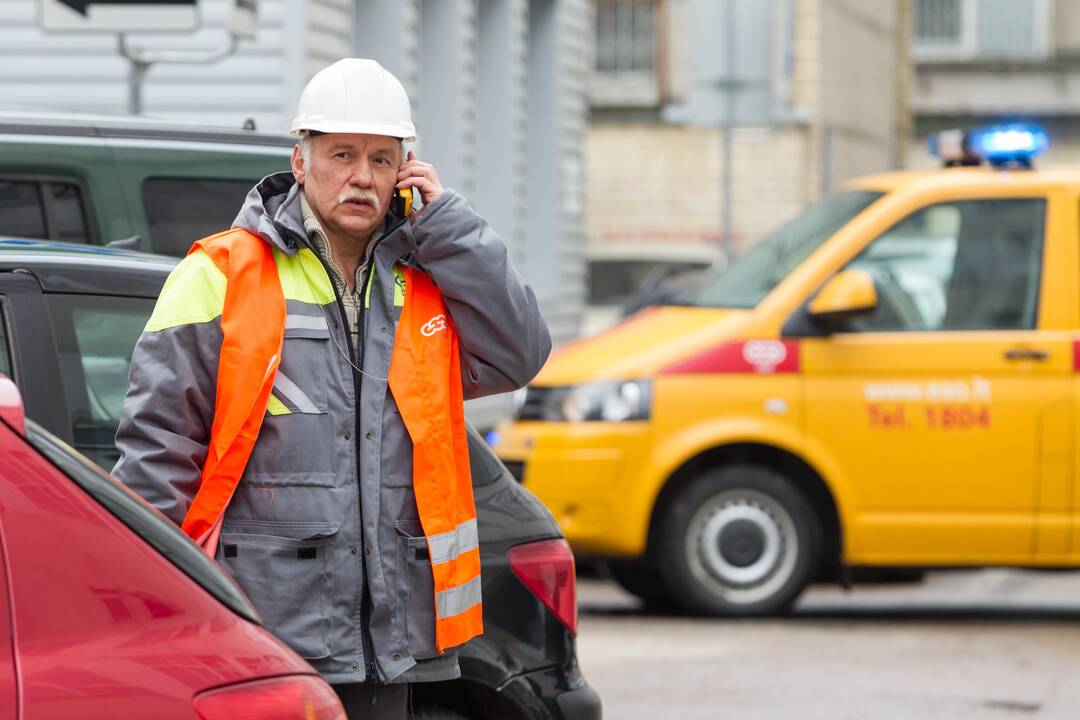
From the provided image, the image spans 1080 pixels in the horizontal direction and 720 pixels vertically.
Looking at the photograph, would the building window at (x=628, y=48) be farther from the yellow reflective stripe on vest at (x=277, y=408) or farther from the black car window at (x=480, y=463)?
the yellow reflective stripe on vest at (x=277, y=408)

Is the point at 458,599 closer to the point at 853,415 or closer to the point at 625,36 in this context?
the point at 853,415

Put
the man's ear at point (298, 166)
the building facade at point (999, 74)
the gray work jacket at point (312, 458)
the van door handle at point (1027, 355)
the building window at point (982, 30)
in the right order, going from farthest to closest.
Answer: the building window at point (982, 30) < the building facade at point (999, 74) < the van door handle at point (1027, 355) < the man's ear at point (298, 166) < the gray work jacket at point (312, 458)

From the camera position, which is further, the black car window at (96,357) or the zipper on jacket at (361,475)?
the black car window at (96,357)

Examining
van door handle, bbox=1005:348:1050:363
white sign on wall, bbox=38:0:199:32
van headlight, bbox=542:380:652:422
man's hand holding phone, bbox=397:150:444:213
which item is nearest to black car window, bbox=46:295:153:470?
man's hand holding phone, bbox=397:150:444:213

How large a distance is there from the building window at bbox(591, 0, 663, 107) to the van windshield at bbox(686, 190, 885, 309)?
2196cm

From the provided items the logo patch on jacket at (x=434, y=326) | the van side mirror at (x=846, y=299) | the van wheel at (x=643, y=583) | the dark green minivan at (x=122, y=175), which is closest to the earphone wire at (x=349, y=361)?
the logo patch on jacket at (x=434, y=326)

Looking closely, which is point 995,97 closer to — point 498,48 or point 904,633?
point 498,48

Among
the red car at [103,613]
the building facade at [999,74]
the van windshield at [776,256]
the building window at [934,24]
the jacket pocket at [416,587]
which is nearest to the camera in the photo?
the red car at [103,613]

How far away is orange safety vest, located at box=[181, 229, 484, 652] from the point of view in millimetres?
3711

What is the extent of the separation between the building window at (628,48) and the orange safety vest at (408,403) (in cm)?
2828

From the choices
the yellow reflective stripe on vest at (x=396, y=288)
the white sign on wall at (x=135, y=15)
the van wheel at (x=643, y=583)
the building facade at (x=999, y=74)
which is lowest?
the van wheel at (x=643, y=583)

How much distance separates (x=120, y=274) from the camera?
4098 mm

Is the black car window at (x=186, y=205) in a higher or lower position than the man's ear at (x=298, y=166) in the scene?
lower

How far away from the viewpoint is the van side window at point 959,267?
9.41 meters
